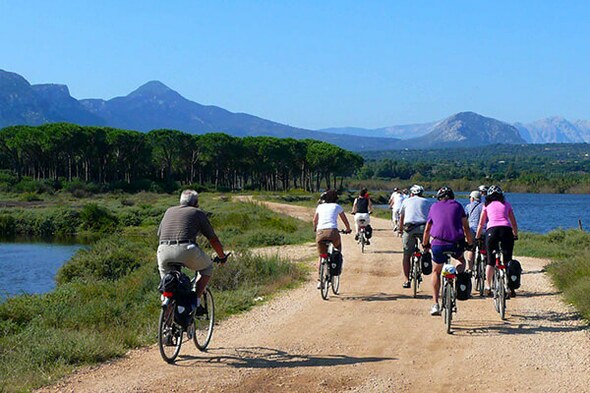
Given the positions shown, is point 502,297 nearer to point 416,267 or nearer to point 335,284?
point 416,267

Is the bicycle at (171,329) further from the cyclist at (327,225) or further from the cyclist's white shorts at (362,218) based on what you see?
the cyclist's white shorts at (362,218)

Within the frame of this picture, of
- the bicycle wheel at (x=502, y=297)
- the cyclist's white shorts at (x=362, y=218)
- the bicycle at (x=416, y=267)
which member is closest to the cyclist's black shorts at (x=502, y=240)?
the bicycle wheel at (x=502, y=297)

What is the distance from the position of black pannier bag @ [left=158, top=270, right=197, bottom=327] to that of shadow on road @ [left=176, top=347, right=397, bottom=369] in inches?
21.5

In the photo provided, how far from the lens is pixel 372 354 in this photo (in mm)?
9109

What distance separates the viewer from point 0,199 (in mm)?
76125

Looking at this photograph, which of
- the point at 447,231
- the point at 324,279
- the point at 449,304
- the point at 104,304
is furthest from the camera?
the point at 324,279

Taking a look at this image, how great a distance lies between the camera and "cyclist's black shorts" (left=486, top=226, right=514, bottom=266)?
39.5 ft

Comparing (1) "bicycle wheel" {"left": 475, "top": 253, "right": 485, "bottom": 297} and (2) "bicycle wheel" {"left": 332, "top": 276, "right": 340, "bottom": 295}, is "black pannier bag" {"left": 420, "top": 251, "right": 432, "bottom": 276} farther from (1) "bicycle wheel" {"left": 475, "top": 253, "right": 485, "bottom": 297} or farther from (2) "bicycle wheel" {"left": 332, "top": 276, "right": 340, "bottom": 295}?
(2) "bicycle wheel" {"left": 332, "top": 276, "right": 340, "bottom": 295}

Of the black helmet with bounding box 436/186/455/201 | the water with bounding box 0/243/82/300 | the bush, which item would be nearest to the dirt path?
the black helmet with bounding box 436/186/455/201

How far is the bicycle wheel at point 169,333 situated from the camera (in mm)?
8430

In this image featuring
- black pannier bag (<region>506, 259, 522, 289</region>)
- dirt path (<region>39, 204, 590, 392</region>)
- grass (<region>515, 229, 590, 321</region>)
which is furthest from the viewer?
grass (<region>515, 229, 590, 321</region>)

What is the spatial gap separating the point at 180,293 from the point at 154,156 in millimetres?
96655

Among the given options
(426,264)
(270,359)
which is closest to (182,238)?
(270,359)

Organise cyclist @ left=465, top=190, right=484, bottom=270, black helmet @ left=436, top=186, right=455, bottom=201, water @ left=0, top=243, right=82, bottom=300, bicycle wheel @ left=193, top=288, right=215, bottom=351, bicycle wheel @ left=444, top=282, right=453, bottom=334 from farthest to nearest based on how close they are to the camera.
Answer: water @ left=0, top=243, right=82, bottom=300 < cyclist @ left=465, top=190, right=484, bottom=270 < black helmet @ left=436, top=186, right=455, bottom=201 < bicycle wheel @ left=444, top=282, right=453, bottom=334 < bicycle wheel @ left=193, top=288, right=215, bottom=351
